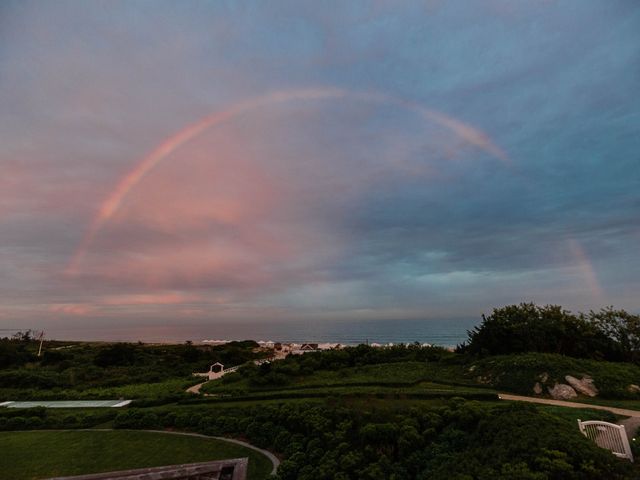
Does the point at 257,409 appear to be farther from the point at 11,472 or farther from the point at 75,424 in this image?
the point at 75,424

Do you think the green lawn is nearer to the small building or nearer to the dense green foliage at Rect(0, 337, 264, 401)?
the dense green foliage at Rect(0, 337, 264, 401)

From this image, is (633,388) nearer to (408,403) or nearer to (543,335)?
(543,335)

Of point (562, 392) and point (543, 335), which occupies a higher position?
point (543, 335)

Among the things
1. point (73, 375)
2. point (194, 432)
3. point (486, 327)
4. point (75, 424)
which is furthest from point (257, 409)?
point (73, 375)

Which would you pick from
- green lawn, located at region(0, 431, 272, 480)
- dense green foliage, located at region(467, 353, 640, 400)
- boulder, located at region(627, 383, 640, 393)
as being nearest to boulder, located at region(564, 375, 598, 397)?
dense green foliage, located at region(467, 353, 640, 400)

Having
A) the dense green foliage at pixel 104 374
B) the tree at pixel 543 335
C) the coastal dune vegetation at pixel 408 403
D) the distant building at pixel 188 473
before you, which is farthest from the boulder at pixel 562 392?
the dense green foliage at pixel 104 374

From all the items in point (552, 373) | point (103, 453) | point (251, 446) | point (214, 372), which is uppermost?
point (552, 373)

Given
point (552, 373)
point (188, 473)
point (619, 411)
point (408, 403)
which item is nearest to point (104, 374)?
point (408, 403)
